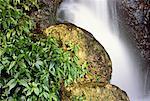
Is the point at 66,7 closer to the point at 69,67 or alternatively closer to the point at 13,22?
the point at 13,22

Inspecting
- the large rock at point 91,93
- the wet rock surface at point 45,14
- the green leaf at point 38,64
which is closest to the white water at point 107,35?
the wet rock surface at point 45,14

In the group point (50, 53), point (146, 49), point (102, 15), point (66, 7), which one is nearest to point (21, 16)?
point (50, 53)

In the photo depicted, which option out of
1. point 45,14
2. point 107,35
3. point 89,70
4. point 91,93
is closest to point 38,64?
point 91,93

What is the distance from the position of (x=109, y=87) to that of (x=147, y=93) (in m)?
2.20

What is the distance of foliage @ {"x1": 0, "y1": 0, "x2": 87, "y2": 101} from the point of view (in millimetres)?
3611

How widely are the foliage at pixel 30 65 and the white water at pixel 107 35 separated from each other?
184cm

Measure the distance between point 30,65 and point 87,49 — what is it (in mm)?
1017

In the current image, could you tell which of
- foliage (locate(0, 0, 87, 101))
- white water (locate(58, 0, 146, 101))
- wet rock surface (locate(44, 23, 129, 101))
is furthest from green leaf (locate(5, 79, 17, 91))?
white water (locate(58, 0, 146, 101))

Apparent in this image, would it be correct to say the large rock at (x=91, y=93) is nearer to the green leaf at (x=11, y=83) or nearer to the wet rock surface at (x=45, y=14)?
the green leaf at (x=11, y=83)

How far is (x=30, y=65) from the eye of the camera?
146 inches

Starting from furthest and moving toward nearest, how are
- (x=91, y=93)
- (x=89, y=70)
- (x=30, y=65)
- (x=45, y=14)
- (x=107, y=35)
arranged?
(x=107, y=35)
(x=45, y=14)
(x=89, y=70)
(x=91, y=93)
(x=30, y=65)

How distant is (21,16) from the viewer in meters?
4.42

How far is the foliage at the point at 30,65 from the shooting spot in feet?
11.8

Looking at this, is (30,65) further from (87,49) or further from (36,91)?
(87,49)
